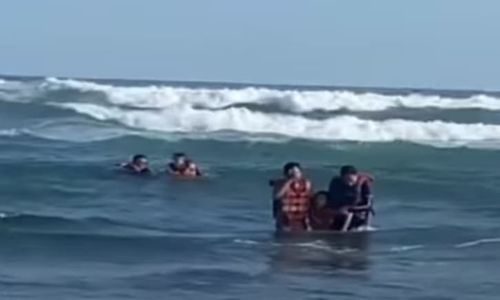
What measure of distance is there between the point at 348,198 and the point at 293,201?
2.23 ft

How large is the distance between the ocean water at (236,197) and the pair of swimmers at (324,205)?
337 millimetres

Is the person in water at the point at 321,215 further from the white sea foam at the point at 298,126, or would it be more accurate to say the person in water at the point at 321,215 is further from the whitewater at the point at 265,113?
the white sea foam at the point at 298,126

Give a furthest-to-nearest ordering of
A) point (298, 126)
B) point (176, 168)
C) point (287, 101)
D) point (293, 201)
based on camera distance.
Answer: point (287, 101)
point (298, 126)
point (176, 168)
point (293, 201)

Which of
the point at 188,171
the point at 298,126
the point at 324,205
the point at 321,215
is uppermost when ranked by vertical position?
the point at 298,126

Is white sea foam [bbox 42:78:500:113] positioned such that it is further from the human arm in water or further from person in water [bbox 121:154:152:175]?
the human arm in water

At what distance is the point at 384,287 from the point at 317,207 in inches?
183

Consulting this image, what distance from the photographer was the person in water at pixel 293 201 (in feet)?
61.1

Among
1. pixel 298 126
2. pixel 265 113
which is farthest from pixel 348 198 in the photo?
pixel 265 113

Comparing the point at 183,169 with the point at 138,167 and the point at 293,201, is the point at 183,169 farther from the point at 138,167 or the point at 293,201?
the point at 293,201

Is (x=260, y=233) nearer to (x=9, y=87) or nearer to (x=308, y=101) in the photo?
(x=308, y=101)

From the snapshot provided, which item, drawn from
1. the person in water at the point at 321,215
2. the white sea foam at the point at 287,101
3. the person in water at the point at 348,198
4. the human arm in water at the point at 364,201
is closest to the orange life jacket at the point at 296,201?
the person in water at the point at 321,215

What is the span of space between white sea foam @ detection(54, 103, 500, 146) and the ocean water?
89mm

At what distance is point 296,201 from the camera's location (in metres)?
18.6

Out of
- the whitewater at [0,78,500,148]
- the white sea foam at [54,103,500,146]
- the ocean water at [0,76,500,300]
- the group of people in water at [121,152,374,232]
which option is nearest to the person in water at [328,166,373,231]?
the group of people in water at [121,152,374,232]
